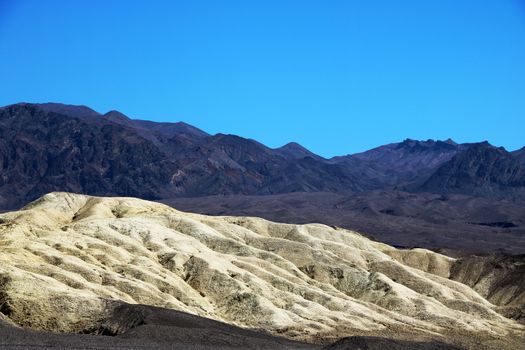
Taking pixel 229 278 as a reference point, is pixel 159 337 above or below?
below

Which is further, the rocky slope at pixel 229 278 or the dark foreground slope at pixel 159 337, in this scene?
the rocky slope at pixel 229 278

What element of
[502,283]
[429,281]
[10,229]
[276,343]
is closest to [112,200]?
[10,229]

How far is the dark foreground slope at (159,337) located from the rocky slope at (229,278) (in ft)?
13.2

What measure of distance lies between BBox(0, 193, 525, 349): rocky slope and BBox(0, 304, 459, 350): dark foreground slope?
4037 mm

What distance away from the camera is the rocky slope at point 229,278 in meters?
100

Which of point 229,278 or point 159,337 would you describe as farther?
point 229,278

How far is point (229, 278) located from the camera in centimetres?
12788

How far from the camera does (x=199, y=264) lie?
13262 centimetres

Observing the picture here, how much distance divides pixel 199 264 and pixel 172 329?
49.3m

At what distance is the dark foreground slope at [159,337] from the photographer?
241 ft

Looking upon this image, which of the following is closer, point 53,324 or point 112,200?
point 53,324

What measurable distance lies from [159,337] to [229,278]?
157 ft

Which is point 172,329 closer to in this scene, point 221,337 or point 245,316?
point 221,337

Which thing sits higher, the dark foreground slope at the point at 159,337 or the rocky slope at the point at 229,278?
the rocky slope at the point at 229,278
